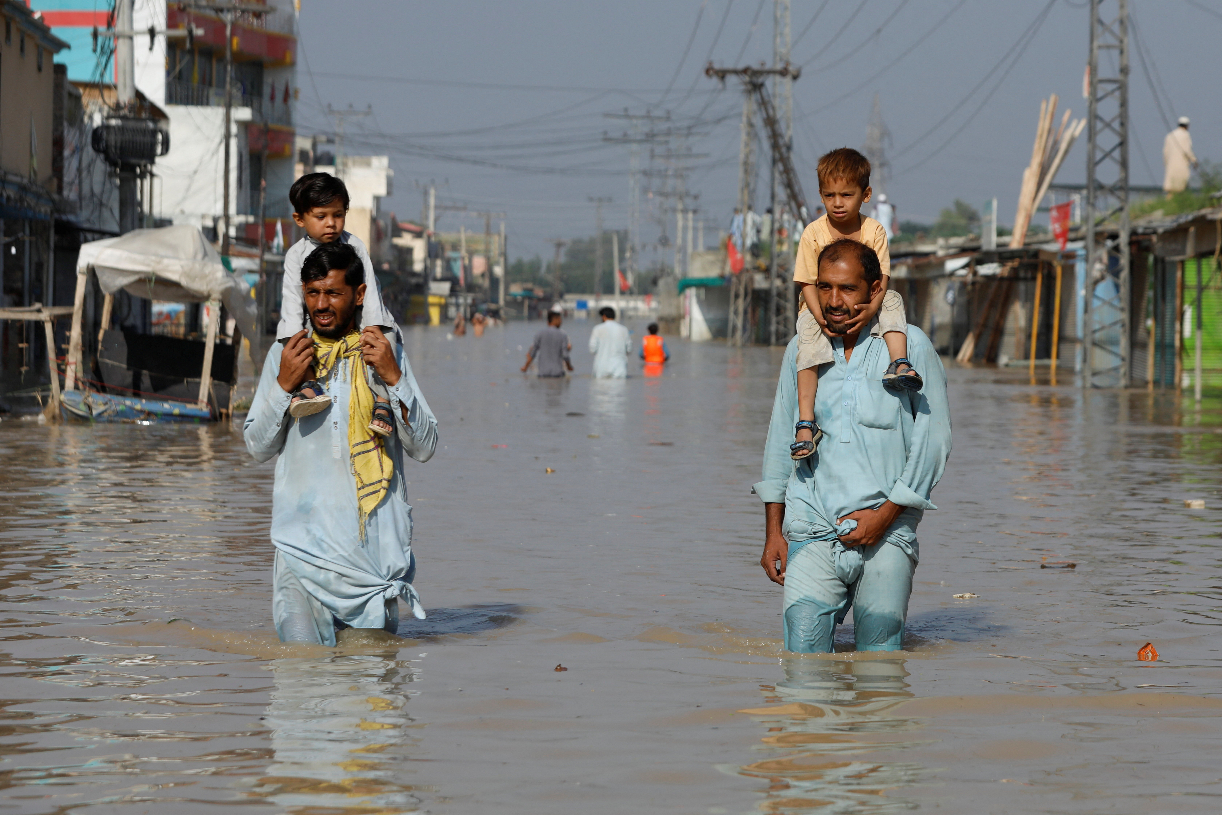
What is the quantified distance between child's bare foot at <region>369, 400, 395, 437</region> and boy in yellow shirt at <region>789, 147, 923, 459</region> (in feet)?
4.33

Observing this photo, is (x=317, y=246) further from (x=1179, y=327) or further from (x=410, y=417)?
(x=1179, y=327)

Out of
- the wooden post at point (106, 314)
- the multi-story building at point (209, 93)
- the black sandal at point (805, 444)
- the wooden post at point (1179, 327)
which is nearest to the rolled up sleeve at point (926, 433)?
the black sandal at point (805, 444)

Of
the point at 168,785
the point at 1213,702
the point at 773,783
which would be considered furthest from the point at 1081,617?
the point at 168,785

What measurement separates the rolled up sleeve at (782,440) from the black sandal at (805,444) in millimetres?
92

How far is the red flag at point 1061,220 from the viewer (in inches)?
1161

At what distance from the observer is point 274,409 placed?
4.99 m

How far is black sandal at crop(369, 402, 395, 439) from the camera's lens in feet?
16.5

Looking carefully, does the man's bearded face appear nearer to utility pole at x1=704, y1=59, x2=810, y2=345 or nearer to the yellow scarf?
the yellow scarf

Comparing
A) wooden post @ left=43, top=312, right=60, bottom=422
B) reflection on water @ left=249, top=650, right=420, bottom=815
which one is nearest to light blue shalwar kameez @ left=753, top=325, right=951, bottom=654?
reflection on water @ left=249, top=650, right=420, bottom=815

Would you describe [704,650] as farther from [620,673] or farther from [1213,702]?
[1213,702]

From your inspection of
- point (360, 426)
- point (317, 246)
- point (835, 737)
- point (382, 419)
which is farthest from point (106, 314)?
point (835, 737)

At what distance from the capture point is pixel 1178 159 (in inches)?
1196

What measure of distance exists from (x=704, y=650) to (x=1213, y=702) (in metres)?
1.88

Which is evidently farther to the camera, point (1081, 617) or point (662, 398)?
point (662, 398)
